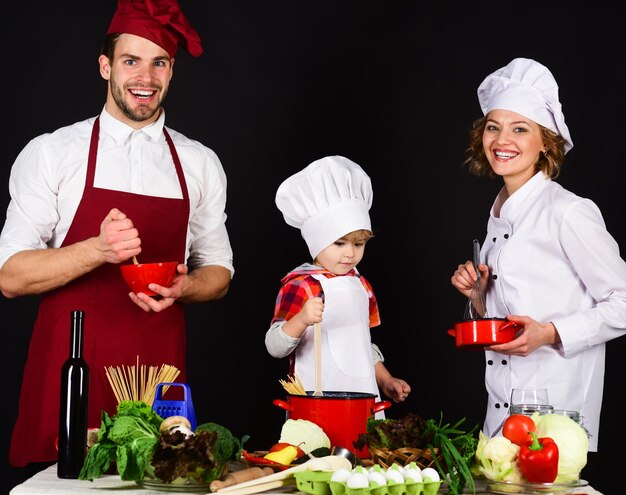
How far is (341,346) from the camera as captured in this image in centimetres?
307

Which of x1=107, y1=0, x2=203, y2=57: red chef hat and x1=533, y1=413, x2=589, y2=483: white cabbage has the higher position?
x1=107, y1=0, x2=203, y2=57: red chef hat

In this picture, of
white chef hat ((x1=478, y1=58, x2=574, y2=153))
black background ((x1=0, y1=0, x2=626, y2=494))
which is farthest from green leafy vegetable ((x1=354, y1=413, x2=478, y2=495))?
black background ((x1=0, y1=0, x2=626, y2=494))

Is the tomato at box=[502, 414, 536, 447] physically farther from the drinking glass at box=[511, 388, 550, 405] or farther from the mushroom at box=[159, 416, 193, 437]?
the mushroom at box=[159, 416, 193, 437]

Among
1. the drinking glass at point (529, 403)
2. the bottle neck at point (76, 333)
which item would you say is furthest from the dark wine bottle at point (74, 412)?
the drinking glass at point (529, 403)

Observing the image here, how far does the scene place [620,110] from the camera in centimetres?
404

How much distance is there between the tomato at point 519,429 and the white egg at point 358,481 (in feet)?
1.18

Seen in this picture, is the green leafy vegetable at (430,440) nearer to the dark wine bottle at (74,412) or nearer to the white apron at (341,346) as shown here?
the dark wine bottle at (74,412)

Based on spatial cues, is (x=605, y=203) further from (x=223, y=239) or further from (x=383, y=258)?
(x=223, y=239)

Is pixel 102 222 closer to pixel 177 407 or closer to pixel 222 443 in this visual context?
pixel 177 407

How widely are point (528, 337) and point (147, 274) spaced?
1.10 meters

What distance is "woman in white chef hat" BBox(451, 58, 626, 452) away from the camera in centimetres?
278

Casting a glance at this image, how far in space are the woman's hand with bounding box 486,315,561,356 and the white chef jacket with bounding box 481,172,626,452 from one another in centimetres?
3

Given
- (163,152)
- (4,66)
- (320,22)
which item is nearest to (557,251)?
(163,152)

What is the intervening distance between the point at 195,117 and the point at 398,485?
2682mm
